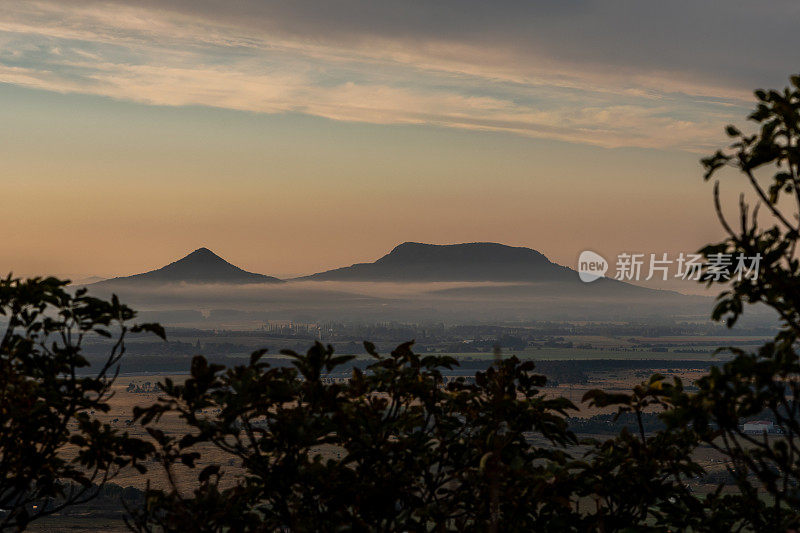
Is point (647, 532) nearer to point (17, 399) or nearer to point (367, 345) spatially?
point (367, 345)

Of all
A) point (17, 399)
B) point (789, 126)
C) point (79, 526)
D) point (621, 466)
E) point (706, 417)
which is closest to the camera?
point (706, 417)

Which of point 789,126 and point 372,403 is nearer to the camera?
point 789,126

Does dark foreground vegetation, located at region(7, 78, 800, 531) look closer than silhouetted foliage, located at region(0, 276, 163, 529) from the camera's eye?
Yes

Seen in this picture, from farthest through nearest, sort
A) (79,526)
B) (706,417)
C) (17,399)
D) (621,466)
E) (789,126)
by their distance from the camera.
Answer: (79,526) → (17,399) → (621,466) → (789,126) → (706,417)

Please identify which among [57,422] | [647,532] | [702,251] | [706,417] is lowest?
[647,532]

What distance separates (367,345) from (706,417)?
2.72 m

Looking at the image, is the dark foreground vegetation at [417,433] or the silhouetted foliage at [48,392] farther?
the silhouetted foliage at [48,392]

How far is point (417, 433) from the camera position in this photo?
241 inches

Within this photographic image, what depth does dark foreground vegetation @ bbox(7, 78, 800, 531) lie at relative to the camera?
5.03 m

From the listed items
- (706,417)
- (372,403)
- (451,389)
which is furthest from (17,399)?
(706,417)

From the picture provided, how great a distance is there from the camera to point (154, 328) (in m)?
6.13

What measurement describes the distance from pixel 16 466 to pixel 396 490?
11.2 feet

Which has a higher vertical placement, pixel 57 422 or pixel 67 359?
pixel 67 359

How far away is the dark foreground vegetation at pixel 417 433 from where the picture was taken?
16.5ft
